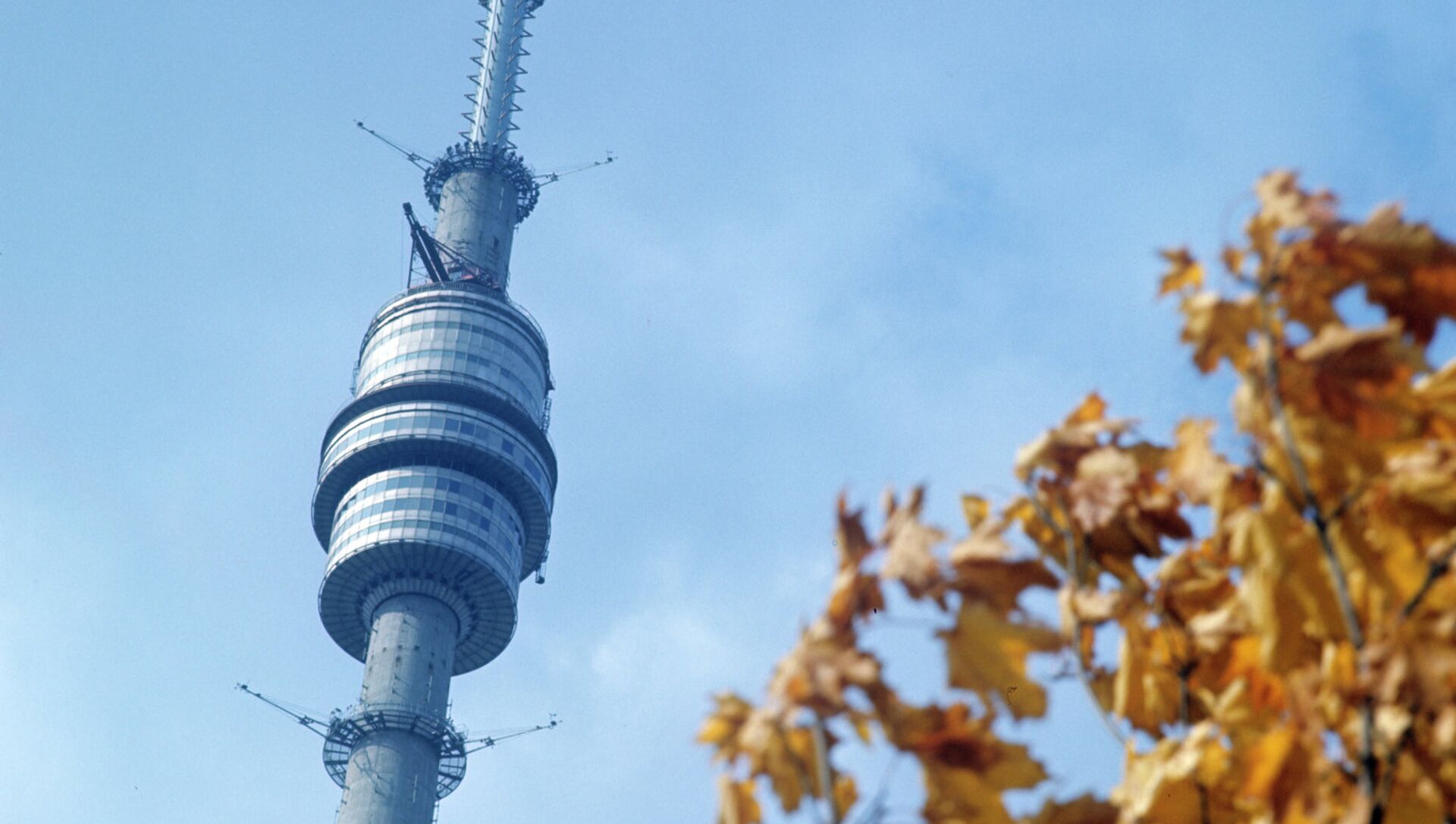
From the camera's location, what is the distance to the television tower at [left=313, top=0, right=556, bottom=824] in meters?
72.2

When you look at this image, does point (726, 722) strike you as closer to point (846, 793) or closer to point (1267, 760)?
point (846, 793)

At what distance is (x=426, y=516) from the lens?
73500 mm

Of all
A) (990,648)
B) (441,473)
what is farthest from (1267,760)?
(441,473)

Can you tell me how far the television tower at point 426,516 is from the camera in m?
72.2

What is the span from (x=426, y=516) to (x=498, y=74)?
37.0 m

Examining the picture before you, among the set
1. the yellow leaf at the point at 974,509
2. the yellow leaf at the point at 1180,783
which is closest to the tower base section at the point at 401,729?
the yellow leaf at the point at 974,509

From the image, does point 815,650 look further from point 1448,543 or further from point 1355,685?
point 1448,543

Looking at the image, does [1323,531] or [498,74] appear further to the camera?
[498,74]

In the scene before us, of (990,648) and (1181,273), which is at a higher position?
(1181,273)

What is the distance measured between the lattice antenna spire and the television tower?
495 inches

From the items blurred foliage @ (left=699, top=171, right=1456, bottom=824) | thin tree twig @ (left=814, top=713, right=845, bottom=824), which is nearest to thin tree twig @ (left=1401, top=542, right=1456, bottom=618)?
blurred foliage @ (left=699, top=171, right=1456, bottom=824)

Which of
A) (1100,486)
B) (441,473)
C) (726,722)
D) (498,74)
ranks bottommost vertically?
(726,722)

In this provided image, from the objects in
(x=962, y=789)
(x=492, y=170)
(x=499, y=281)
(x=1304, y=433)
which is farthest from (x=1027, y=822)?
(x=492, y=170)

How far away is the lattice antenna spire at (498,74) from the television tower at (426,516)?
1258cm
